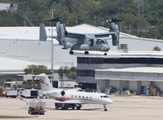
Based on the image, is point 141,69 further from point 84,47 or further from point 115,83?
point 84,47

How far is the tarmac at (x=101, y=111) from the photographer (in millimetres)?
77688

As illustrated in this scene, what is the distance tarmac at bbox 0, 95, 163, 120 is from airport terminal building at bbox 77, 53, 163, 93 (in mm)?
16533

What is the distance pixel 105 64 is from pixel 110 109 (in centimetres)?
4386

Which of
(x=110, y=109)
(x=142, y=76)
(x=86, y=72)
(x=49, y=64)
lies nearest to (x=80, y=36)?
(x=110, y=109)

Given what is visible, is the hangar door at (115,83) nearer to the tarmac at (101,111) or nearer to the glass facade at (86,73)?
the glass facade at (86,73)

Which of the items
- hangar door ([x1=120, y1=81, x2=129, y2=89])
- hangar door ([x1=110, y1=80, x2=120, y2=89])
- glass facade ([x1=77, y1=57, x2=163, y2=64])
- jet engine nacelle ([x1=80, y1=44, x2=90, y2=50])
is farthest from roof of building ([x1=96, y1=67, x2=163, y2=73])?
jet engine nacelle ([x1=80, y1=44, x2=90, y2=50])

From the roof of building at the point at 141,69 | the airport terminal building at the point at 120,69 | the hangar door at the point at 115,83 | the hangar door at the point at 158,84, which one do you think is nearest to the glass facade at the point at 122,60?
the airport terminal building at the point at 120,69

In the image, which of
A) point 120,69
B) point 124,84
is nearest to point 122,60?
point 120,69

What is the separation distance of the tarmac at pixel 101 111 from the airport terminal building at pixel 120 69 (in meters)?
16.5

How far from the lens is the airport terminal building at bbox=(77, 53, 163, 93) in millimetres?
126188

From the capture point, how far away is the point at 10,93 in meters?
114

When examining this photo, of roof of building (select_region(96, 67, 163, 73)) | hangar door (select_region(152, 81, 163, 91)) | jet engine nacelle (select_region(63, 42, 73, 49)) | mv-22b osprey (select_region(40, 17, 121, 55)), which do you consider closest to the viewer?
mv-22b osprey (select_region(40, 17, 121, 55))

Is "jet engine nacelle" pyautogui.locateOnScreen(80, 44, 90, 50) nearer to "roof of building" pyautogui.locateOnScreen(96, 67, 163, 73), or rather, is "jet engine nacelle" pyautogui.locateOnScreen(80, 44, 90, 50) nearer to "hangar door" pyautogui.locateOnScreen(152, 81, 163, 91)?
"roof of building" pyautogui.locateOnScreen(96, 67, 163, 73)

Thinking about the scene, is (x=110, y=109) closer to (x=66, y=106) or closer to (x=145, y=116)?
(x=66, y=106)
